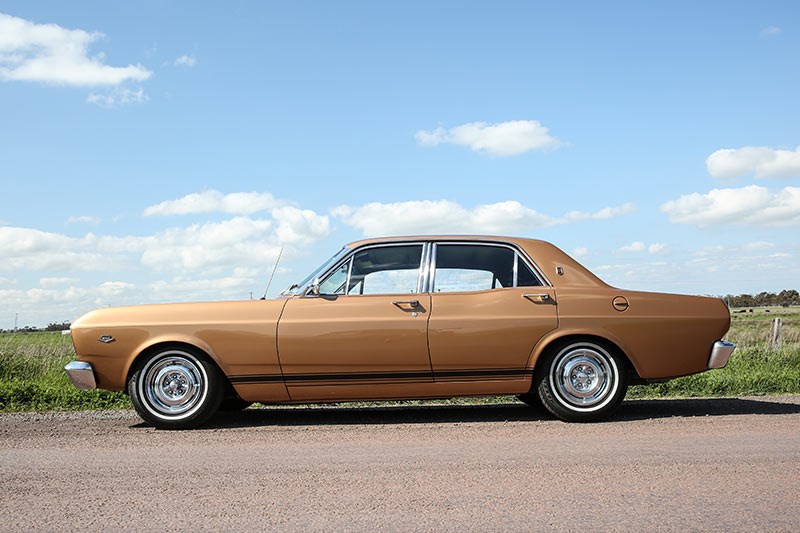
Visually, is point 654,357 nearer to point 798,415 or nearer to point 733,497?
point 798,415

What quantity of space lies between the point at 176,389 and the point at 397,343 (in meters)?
2.05

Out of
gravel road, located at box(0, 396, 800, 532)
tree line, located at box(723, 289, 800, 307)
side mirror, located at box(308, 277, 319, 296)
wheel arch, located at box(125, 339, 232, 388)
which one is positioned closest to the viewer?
gravel road, located at box(0, 396, 800, 532)

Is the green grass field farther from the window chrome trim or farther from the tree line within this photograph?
the tree line

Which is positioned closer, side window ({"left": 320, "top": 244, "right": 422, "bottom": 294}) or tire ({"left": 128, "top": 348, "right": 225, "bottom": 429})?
tire ({"left": 128, "top": 348, "right": 225, "bottom": 429})

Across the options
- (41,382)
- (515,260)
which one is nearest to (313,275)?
(515,260)

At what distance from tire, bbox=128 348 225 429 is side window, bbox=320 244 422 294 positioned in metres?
1.32

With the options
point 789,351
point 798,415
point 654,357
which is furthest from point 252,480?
point 789,351

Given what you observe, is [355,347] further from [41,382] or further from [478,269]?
[41,382]

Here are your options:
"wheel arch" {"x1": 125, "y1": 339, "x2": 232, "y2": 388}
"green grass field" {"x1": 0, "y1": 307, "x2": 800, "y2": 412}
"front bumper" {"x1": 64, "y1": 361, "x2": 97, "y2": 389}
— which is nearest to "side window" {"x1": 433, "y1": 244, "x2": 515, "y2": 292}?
"wheel arch" {"x1": 125, "y1": 339, "x2": 232, "y2": 388}

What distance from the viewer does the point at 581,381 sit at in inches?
284

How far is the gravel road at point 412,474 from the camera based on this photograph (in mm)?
3957

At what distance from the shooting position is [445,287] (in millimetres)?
7410

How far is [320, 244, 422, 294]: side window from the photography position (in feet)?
24.2

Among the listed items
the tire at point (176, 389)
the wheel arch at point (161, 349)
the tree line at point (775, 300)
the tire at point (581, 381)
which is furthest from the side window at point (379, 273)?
the tree line at point (775, 300)
